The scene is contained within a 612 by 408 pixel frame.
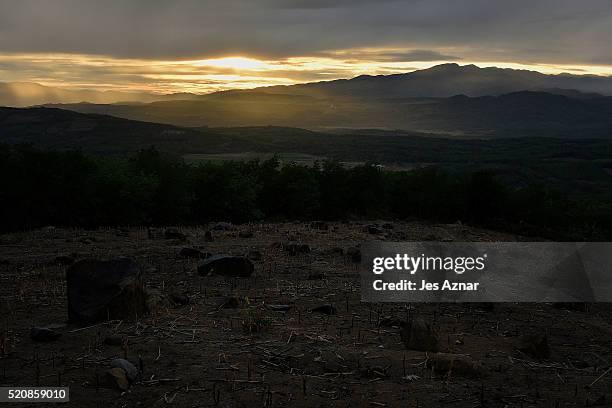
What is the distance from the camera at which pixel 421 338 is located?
1102cm

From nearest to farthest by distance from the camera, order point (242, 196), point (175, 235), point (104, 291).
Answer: point (104, 291)
point (175, 235)
point (242, 196)

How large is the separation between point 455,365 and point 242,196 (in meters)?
40.6

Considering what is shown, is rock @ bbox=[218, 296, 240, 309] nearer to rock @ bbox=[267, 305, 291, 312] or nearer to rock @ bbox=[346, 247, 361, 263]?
rock @ bbox=[267, 305, 291, 312]

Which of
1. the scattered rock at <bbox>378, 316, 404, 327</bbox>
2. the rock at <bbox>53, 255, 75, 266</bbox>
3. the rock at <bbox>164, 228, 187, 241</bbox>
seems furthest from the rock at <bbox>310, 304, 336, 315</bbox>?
the rock at <bbox>164, 228, 187, 241</bbox>

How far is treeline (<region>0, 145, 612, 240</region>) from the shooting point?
41.9 metres

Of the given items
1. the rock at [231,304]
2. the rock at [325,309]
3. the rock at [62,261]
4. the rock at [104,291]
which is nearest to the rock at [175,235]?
the rock at [62,261]

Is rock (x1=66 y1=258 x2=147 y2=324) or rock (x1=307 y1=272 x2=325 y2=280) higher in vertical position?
rock (x1=66 y1=258 x2=147 y2=324)

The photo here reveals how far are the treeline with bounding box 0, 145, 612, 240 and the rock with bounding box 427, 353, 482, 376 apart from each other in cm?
3653

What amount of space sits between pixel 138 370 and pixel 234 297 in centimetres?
508

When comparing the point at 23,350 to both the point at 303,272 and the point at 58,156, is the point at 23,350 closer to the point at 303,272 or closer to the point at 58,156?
the point at 303,272

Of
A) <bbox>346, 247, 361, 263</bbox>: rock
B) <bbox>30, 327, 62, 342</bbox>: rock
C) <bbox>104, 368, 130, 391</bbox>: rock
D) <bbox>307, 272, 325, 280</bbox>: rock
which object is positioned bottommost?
<bbox>346, 247, 361, 263</bbox>: rock

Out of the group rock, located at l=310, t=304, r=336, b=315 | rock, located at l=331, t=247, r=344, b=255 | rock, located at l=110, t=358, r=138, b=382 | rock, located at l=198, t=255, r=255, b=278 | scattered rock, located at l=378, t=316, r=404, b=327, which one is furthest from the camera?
rock, located at l=331, t=247, r=344, b=255

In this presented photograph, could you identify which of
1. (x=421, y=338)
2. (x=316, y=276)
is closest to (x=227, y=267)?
(x=316, y=276)

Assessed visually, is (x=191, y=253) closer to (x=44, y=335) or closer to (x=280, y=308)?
(x=280, y=308)
